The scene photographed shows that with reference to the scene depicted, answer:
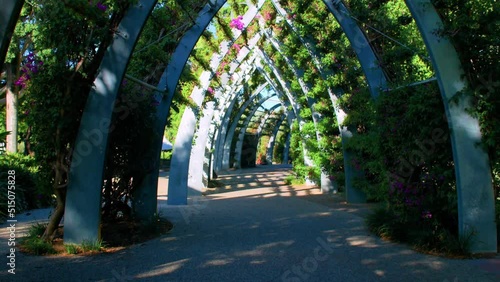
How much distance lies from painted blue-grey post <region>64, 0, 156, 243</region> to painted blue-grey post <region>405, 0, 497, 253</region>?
140 inches

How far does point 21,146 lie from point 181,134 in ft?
25.0

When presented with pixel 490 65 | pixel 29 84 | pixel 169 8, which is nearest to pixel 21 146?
pixel 169 8

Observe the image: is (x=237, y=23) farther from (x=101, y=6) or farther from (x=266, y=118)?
(x=266, y=118)

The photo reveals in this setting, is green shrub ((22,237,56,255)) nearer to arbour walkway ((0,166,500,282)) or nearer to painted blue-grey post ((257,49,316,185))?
arbour walkway ((0,166,500,282))

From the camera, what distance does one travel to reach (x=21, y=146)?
55.2 ft

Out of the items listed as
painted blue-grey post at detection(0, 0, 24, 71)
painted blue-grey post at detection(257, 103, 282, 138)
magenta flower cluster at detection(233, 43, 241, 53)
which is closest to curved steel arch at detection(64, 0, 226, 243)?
painted blue-grey post at detection(0, 0, 24, 71)

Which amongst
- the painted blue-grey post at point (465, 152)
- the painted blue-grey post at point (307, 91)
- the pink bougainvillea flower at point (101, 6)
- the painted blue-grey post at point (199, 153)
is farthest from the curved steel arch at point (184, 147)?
the painted blue-grey post at point (465, 152)

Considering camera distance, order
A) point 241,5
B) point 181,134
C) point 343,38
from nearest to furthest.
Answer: point 343,38, point 181,134, point 241,5

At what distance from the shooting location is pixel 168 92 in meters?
8.38

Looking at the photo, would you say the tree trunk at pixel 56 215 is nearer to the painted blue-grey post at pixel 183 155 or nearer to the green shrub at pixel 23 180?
the green shrub at pixel 23 180

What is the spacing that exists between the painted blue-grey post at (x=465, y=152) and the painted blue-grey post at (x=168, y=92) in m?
4.41

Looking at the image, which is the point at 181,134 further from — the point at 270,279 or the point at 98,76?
the point at 270,279

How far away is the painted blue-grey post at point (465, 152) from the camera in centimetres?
527

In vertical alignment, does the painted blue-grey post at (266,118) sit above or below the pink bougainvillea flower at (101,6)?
above
